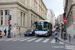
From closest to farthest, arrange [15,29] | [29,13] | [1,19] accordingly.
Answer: [15,29] → [1,19] → [29,13]

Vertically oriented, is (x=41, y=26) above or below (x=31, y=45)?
above

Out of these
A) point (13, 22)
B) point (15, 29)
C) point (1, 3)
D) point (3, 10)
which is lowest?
point (15, 29)

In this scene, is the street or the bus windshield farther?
the bus windshield

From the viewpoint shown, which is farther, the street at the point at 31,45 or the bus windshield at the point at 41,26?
the bus windshield at the point at 41,26

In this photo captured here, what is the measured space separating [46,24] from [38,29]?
1.91 metres

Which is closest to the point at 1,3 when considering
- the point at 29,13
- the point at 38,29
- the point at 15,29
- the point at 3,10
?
the point at 3,10

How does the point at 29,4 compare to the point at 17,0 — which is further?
the point at 29,4

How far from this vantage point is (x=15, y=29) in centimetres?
3055

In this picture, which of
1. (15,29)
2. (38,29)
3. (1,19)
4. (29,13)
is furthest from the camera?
(29,13)

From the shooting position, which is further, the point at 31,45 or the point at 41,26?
the point at 41,26

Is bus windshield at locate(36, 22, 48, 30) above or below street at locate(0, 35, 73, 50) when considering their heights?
above

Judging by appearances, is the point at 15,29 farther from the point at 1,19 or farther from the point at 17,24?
the point at 1,19

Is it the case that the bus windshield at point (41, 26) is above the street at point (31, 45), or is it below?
above

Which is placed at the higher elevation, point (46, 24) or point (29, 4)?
point (29, 4)
